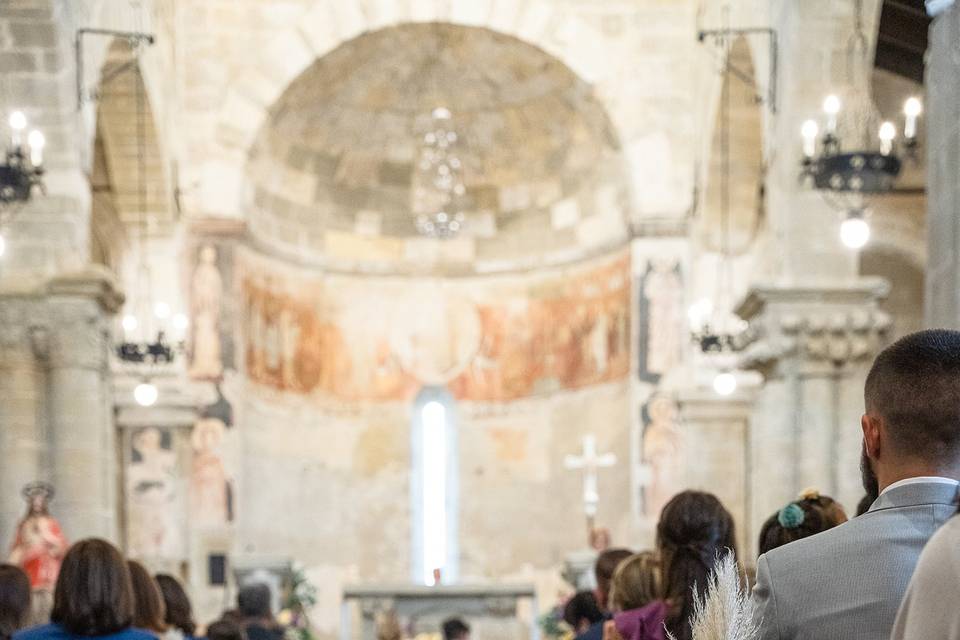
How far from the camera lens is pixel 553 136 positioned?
74.2 ft

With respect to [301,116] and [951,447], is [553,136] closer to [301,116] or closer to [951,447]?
[301,116]

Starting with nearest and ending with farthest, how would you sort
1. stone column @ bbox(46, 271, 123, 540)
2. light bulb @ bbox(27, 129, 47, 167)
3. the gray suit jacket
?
1. the gray suit jacket
2. light bulb @ bbox(27, 129, 47, 167)
3. stone column @ bbox(46, 271, 123, 540)

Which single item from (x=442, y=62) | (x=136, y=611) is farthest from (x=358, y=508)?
(x=136, y=611)

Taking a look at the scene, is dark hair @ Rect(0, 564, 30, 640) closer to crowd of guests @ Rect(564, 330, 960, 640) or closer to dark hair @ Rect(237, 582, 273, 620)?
dark hair @ Rect(237, 582, 273, 620)

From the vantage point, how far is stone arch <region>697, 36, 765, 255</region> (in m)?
18.8

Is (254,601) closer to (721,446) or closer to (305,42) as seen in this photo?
(721,446)

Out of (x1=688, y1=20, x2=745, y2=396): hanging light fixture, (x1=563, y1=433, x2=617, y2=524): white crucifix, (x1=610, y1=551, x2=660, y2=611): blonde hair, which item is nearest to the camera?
(x1=610, y1=551, x2=660, y2=611): blonde hair

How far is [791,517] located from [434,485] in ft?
65.8

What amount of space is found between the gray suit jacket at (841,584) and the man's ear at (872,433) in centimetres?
8

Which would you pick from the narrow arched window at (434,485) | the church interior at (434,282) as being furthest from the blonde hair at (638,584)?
the narrow arched window at (434,485)

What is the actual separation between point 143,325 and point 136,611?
14.7 meters

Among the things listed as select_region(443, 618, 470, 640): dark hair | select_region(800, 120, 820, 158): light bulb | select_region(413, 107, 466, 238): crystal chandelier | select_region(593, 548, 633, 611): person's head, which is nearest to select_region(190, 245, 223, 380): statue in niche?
select_region(413, 107, 466, 238): crystal chandelier

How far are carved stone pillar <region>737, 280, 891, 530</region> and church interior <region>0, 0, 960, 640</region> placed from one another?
0.09ft

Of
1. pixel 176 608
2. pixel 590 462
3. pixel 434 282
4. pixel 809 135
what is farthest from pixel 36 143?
pixel 434 282
